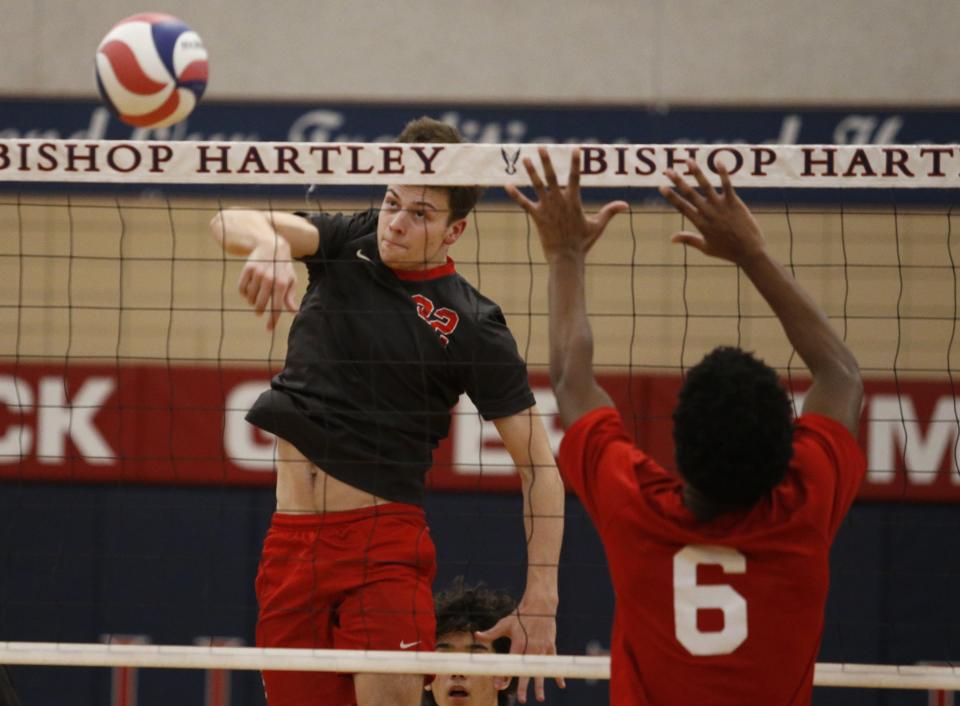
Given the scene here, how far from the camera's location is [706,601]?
2895 mm

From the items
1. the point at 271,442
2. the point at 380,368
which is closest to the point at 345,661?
the point at 380,368

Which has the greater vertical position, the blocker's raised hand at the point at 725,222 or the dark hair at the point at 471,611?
the blocker's raised hand at the point at 725,222

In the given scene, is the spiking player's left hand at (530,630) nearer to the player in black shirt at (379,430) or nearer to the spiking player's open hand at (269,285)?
the player in black shirt at (379,430)

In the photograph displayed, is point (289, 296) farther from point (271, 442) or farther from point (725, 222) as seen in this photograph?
point (271, 442)

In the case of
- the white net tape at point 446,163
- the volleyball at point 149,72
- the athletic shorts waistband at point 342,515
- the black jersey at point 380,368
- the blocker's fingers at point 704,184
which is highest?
the volleyball at point 149,72

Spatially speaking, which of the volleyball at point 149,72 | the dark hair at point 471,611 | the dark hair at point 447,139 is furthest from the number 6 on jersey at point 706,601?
the volleyball at point 149,72

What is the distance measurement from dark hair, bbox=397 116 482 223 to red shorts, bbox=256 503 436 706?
3.01 ft

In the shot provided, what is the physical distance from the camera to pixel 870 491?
26.4ft

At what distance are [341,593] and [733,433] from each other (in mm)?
1785

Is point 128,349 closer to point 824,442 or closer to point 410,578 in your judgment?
point 410,578

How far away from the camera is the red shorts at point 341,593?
13.7 ft

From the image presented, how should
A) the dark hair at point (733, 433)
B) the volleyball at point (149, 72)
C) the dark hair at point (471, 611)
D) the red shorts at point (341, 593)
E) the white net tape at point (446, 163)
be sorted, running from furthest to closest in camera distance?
the volleyball at point (149, 72)
the dark hair at point (471, 611)
the red shorts at point (341, 593)
the white net tape at point (446, 163)
the dark hair at point (733, 433)

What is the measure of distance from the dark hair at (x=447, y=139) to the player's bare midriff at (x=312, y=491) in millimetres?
855

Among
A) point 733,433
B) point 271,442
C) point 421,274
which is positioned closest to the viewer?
point 733,433
